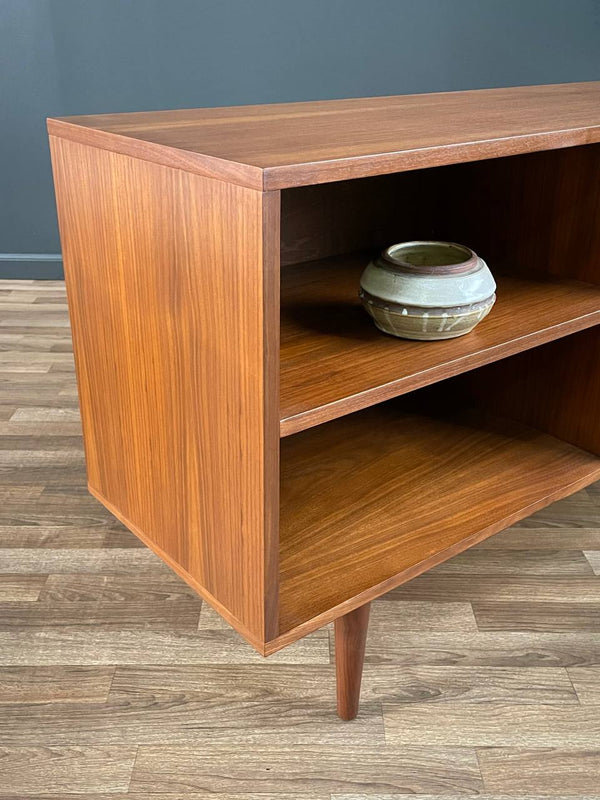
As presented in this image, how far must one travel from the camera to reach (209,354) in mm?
735

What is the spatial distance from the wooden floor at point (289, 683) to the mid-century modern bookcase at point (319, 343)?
0.09 meters

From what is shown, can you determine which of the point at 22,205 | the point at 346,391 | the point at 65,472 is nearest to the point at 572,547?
the point at 346,391

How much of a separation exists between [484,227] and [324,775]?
2.67 feet

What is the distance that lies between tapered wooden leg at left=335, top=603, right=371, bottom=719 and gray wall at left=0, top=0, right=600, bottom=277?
2032 mm

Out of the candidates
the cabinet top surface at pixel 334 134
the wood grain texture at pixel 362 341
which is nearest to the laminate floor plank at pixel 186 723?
the wood grain texture at pixel 362 341

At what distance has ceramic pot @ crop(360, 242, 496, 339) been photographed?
0.86m

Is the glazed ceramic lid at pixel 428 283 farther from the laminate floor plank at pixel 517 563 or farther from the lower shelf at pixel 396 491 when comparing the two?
the laminate floor plank at pixel 517 563

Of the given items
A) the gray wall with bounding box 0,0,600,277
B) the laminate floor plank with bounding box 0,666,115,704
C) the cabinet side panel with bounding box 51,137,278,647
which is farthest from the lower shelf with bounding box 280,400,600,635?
the gray wall with bounding box 0,0,600,277

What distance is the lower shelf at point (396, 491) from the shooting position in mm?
901

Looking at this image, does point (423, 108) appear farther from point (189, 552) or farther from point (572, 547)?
point (572, 547)

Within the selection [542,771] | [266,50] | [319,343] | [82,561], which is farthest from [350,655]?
[266,50]

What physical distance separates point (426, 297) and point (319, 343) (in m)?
0.13

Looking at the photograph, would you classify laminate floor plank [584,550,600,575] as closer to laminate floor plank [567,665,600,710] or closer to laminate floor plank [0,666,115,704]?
laminate floor plank [567,665,600,710]

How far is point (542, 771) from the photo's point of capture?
0.92 m
